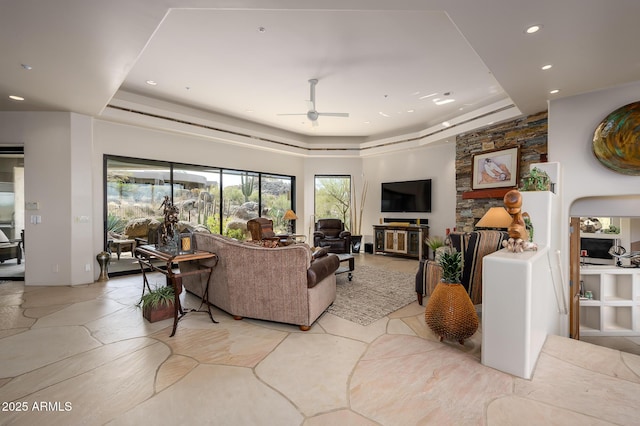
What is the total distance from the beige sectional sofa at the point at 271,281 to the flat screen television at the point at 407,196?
4.76 m

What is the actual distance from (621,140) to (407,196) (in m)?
4.35

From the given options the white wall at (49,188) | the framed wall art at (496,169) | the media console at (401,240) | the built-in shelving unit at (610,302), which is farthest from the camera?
the media console at (401,240)

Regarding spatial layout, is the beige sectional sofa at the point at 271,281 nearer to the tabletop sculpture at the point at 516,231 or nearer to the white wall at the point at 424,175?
the tabletop sculpture at the point at 516,231

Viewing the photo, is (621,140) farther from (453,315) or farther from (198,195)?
(198,195)

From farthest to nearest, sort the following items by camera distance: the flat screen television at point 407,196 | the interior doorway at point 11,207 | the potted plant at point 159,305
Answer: the flat screen television at point 407,196, the interior doorway at point 11,207, the potted plant at point 159,305

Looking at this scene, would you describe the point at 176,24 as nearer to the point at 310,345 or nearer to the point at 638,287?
the point at 310,345

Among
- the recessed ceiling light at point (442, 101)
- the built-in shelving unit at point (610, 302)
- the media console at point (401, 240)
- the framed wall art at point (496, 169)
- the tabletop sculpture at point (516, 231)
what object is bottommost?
the built-in shelving unit at point (610, 302)

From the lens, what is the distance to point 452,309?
2436mm

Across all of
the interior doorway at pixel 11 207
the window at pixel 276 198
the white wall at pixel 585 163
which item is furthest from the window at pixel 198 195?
the white wall at pixel 585 163

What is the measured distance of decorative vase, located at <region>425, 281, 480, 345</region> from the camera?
2424 millimetres

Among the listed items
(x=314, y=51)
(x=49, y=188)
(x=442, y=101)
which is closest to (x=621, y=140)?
(x=442, y=101)

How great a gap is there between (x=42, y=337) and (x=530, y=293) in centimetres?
419

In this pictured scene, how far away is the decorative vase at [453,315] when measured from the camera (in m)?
2.42

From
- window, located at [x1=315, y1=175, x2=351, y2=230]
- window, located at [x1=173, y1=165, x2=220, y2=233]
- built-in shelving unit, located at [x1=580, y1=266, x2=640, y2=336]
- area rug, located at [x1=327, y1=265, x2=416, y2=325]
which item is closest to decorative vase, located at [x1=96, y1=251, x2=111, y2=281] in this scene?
window, located at [x1=173, y1=165, x2=220, y2=233]
